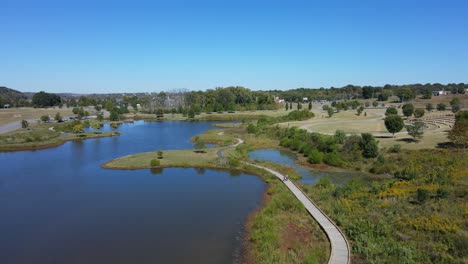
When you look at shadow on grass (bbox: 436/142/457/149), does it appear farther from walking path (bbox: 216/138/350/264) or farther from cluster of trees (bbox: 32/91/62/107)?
cluster of trees (bbox: 32/91/62/107)

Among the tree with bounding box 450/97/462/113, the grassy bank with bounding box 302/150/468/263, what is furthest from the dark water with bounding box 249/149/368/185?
the tree with bounding box 450/97/462/113

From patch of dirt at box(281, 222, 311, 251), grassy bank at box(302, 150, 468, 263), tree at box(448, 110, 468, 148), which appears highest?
tree at box(448, 110, 468, 148)

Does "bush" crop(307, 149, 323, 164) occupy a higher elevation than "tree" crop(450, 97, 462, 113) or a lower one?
lower

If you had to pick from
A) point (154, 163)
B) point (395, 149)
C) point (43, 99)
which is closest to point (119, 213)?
point (154, 163)

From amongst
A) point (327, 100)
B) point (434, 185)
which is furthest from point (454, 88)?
point (434, 185)

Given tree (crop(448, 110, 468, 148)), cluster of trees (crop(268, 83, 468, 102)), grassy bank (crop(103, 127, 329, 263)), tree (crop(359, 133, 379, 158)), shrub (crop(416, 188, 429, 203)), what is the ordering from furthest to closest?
cluster of trees (crop(268, 83, 468, 102)) < tree (crop(359, 133, 379, 158)) < tree (crop(448, 110, 468, 148)) < shrub (crop(416, 188, 429, 203)) < grassy bank (crop(103, 127, 329, 263))

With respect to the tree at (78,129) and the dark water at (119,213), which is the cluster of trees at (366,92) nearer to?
the tree at (78,129)

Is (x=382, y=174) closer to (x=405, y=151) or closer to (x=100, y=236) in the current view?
(x=405, y=151)

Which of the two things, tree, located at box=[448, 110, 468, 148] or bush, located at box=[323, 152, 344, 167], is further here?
bush, located at box=[323, 152, 344, 167]
